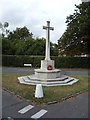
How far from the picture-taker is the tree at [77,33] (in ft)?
53.5

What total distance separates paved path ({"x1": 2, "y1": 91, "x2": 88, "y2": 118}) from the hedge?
597 inches

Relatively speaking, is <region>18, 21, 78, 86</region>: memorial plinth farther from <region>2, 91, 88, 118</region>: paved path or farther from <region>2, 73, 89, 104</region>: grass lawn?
<region>2, 91, 88, 118</region>: paved path

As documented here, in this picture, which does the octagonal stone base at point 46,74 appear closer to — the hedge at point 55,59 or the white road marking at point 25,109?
the white road marking at point 25,109

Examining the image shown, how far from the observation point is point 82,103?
4.83 meters

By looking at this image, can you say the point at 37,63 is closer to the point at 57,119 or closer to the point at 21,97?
the point at 21,97

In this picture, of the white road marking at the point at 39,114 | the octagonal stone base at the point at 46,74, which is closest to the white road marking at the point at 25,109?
the white road marking at the point at 39,114

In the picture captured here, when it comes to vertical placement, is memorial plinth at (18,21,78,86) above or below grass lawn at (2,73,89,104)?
above

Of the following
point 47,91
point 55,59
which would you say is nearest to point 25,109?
point 47,91

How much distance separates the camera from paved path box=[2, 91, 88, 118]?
3711 millimetres

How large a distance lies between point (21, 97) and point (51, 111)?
6.24 feet

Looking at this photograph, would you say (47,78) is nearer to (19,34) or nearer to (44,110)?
(44,110)

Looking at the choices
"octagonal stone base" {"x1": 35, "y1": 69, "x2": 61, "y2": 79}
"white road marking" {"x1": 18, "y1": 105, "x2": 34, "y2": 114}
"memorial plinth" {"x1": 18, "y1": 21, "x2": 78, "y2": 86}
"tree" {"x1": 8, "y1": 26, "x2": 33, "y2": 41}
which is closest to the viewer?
"white road marking" {"x1": 18, "y1": 105, "x2": 34, "y2": 114}

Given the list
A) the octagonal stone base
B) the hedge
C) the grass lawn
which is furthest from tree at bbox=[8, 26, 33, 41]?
the grass lawn

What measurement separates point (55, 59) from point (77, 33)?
613 centimetres
